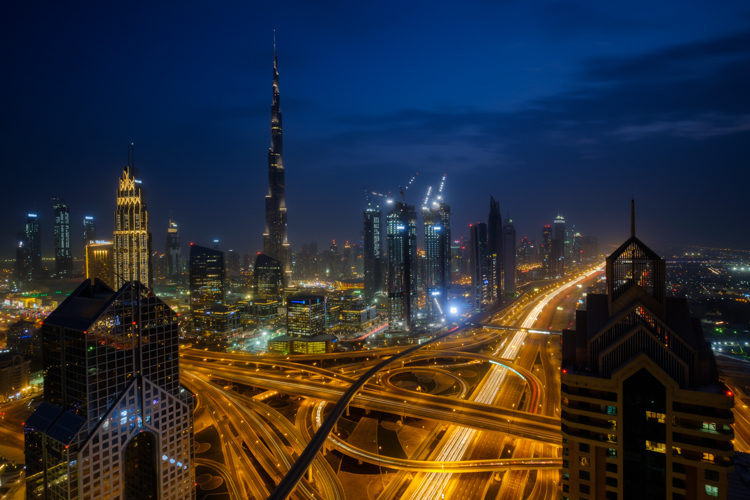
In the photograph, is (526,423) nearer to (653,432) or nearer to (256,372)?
(653,432)

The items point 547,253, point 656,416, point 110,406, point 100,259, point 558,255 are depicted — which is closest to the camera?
point 656,416

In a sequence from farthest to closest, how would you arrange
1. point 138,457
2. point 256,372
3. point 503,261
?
point 503,261 < point 256,372 < point 138,457

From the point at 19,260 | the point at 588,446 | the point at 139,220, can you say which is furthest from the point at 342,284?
the point at 588,446

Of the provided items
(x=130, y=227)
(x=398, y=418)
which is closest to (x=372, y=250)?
(x=130, y=227)

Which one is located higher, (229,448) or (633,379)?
(633,379)

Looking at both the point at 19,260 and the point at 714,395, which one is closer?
the point at 714,395

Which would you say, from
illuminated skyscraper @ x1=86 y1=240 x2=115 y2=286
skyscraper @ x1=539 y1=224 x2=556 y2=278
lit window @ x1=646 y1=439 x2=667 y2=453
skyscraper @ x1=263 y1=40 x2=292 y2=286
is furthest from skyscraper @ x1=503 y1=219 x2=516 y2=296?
lit window @ x1=646 y1=439 x2=667 y2=453

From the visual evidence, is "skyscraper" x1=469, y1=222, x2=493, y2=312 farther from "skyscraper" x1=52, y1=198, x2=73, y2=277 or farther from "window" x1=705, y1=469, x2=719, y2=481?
"skyscraper" x1=52, y1=198, x2=73, y2=277

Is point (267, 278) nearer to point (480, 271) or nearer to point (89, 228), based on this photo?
point (480, 271)
